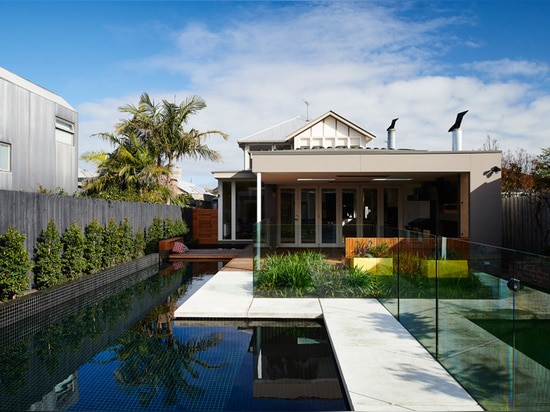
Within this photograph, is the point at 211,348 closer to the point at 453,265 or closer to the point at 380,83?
the point at 453,265

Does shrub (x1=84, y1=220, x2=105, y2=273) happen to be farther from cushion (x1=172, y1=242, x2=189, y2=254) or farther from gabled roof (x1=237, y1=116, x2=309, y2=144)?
gabled roof (x1=237, y1=116, x2=309, y2=144)

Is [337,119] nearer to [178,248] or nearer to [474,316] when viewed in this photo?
[178,248]

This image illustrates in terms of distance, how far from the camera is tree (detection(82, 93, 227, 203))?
752 inches

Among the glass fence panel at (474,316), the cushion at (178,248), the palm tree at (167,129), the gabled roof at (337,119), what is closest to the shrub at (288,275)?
the glass fence panel at (474,316)

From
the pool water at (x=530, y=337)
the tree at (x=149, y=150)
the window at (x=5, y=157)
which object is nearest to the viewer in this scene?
the pool water at (x=530, y=337)

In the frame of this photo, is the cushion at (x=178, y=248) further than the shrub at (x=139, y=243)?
Yes

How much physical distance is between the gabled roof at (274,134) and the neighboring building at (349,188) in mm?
56

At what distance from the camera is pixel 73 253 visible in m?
9.41

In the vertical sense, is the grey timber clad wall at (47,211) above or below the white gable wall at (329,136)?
below

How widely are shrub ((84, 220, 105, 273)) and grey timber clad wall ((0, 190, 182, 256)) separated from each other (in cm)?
22

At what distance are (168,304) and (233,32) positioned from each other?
9.32 metres

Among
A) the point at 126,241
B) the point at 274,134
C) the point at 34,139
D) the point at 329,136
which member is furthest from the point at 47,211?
the point at 274,134

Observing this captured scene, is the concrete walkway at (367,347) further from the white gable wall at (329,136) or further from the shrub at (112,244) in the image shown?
the white gable wall at (329,136)

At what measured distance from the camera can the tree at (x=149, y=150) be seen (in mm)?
19094
